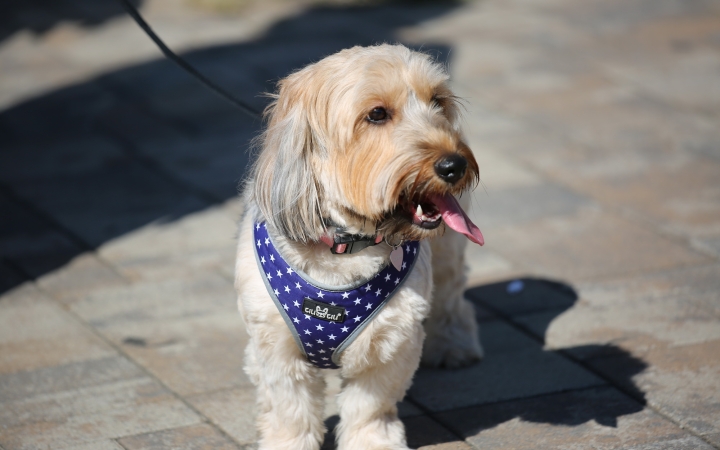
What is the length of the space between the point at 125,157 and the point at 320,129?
4.52 metres

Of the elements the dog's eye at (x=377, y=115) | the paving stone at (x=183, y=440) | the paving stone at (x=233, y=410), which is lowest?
the paving stone at (x=233, y=410)

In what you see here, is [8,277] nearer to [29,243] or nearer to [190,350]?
[29,243]

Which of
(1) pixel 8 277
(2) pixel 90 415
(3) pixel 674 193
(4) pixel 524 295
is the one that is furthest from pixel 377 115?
(3) pixel 674 193

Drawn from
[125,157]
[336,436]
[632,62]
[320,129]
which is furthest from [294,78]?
[632,62]

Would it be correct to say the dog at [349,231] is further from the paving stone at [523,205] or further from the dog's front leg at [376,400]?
the paving stone at [523,205]

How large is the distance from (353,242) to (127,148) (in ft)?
15.4

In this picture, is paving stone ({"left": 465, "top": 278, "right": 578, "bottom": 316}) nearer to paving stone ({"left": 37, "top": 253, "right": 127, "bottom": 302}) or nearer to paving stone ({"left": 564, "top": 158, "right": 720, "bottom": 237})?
paving stone ({"left": 564, "top": 158, "right": 720, "bottom": 237})

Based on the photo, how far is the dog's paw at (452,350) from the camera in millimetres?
4555

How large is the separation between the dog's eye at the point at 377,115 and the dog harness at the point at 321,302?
0.62 m

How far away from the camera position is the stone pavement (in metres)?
4.14

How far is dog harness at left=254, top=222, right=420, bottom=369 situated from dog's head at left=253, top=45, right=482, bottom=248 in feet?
0.68

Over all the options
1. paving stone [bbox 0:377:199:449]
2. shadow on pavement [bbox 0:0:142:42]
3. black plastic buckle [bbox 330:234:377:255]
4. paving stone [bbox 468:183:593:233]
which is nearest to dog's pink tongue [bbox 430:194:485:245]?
black plastic buckle [bbox 330:234:377:255]

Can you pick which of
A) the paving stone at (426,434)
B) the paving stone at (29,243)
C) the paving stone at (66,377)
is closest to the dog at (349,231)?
the paving stone at (426,434)

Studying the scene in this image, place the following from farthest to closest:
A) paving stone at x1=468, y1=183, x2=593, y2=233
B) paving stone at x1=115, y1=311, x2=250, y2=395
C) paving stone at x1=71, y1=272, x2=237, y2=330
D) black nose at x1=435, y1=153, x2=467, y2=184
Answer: paving stone at x1=468, y1=183, x2=593, y2=233 < paving stone at x1=71, y1=272, x2=237, y2=330 < paving stone at x1=115, y1=311, x2=250, y2=395 < black nose at x1=435, y1=153, x2=467, y2=184
